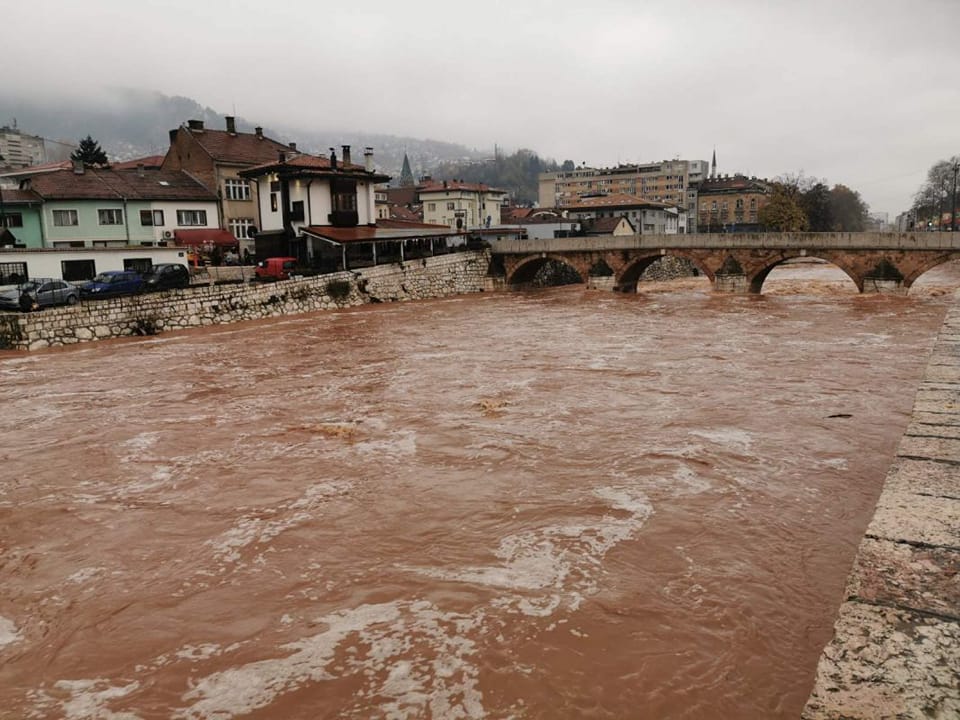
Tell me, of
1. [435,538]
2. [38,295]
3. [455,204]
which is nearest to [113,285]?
[38,295]

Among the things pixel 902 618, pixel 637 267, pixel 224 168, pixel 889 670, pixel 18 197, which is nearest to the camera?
pixel 889 670

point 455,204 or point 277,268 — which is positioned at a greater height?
point 455,204

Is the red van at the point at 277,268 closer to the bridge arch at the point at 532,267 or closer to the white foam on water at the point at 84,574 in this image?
the bridge arch at the point at 532,267

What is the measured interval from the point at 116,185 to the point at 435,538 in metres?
40.3

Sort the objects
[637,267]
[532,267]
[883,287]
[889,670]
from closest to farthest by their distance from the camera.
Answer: [889,670] → [883,287] → [637,267] → [532,267]

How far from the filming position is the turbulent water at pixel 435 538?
20.4ft

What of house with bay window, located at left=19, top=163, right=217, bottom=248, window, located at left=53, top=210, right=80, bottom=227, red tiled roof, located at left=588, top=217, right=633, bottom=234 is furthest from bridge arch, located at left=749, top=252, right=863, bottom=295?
window, located at left=53, top=210, right=80, bottom=227

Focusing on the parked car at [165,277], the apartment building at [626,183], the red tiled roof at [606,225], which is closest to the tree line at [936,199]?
the apartment building at [626,183]

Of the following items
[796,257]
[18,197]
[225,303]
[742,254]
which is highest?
[18,197]

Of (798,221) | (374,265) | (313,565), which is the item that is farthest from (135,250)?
(798,221)

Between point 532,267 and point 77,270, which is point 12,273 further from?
point 532,267

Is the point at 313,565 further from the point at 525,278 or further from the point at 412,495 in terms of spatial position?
the point at 525,278

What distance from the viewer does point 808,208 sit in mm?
83875

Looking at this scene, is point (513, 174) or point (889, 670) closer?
point (889, 670)
